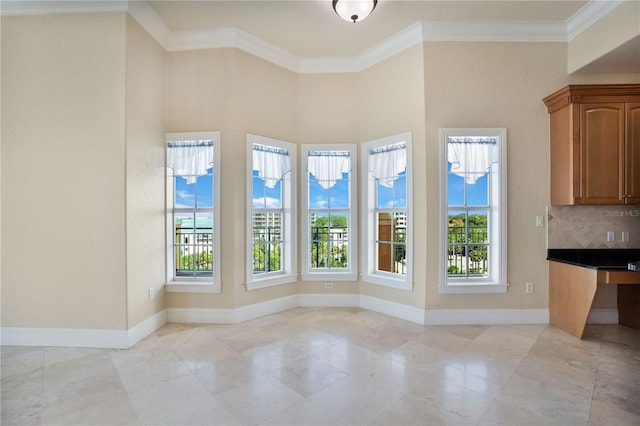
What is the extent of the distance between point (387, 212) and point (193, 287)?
262 centimetres

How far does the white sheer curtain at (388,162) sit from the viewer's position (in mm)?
3783

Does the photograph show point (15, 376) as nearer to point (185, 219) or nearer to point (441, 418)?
point (185, 219)

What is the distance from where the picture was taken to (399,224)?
3879 mm

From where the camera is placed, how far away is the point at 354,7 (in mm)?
2777

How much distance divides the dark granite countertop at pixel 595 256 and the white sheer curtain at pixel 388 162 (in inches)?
78.4

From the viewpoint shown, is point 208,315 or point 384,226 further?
point 384,226

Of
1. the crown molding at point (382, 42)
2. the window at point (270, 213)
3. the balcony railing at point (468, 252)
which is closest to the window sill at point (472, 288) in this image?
the balcony railing at point (468, 252)

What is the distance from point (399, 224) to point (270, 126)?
83.4 inches

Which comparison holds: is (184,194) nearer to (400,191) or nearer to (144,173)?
(144,173)

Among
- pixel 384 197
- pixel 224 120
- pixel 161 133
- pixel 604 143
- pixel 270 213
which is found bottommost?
pixel 270 213

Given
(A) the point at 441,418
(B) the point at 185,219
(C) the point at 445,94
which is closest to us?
(A) the point at 441,418

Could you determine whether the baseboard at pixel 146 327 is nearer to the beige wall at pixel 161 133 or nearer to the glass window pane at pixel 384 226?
the beige wall at pixel 161 133

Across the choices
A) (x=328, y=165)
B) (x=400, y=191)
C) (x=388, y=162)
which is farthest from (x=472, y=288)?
(x=328, y=165)

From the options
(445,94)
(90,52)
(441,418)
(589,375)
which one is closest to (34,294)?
(90,52)
